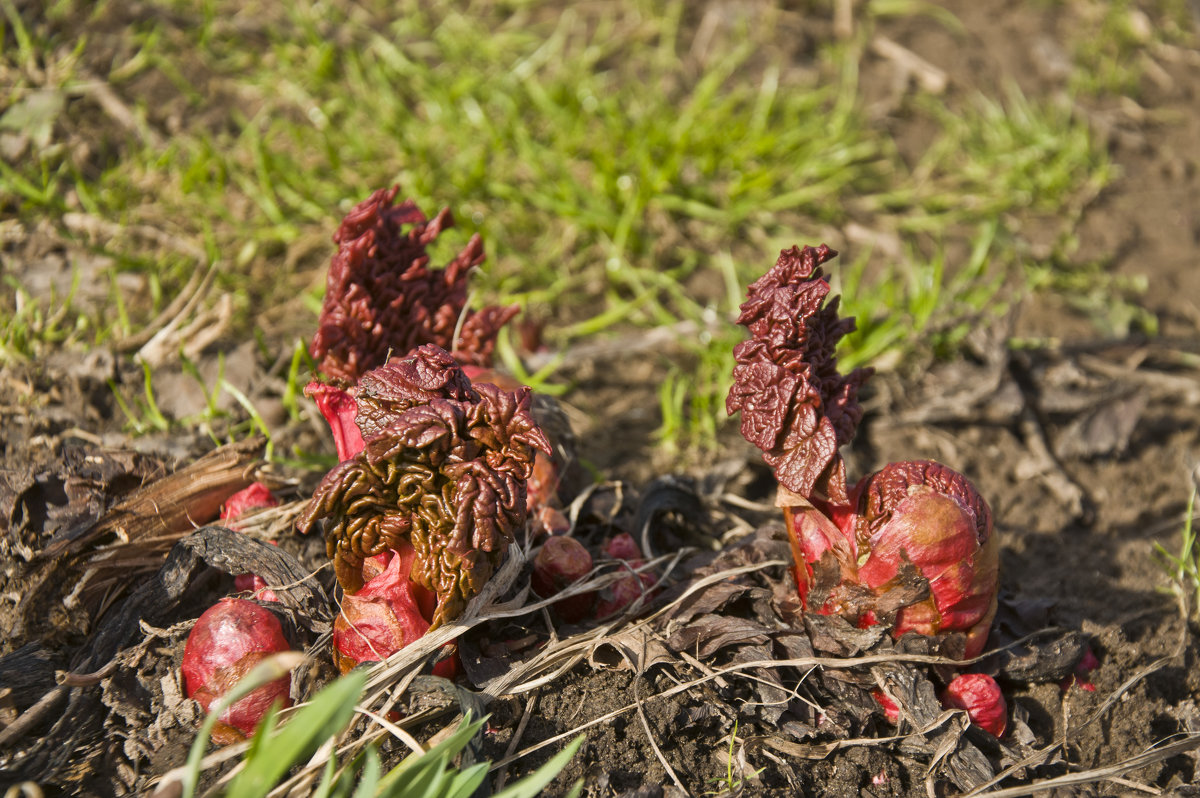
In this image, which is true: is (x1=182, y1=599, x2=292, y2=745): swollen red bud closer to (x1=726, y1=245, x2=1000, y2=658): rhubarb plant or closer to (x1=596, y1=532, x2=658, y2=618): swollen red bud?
(x1=596, y1=532, x2=658, y2=618): swollen red bud

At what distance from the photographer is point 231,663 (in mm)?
2549

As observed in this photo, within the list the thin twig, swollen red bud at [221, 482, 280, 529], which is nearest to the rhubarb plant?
the thin twig

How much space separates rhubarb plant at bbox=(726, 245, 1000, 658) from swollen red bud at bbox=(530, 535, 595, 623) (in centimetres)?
68

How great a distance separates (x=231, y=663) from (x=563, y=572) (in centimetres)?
100

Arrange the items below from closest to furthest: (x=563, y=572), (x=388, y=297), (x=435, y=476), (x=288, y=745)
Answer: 1. (x=288, y=745)
2. (x=435, y=476)
3. (x=563, y=572)
4. (x=388, y=297)

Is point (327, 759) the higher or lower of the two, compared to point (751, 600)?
higher

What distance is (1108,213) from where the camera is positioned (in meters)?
5.79

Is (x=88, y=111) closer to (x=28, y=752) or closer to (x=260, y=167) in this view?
(x=260, y=167)

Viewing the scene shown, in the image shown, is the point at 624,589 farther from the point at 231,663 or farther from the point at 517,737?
the point at 231,663

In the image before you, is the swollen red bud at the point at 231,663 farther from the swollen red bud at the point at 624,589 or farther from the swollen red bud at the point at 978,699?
the swollen red bud at the point at 978,699

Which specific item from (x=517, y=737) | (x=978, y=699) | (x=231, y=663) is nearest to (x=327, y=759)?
(x=231, y=663)

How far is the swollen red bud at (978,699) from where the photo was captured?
112 inches

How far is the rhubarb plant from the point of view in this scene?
265 cm

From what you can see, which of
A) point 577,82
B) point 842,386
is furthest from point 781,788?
point 577,82
